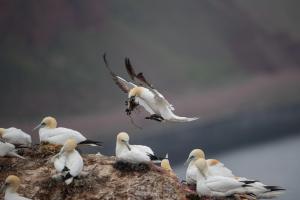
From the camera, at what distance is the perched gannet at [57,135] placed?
11.1 metres

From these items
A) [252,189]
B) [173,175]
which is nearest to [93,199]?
[173,175]

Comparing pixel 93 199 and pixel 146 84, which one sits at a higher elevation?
pixel 146 84

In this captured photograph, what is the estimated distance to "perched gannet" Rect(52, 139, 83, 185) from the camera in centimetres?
1009

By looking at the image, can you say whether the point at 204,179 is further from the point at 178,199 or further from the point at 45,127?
the point at 45,127

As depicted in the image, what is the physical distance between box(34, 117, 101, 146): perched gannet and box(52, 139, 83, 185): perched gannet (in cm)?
50

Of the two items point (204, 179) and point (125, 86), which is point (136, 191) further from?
point (125, 86)

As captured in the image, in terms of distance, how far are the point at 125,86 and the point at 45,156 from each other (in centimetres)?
149

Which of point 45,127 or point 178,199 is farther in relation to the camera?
point 45,127

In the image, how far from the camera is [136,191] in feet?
33.4

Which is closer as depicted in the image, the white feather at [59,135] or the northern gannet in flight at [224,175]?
the northern gannet in flight at [224,175]

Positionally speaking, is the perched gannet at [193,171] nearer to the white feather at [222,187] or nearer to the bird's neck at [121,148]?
the white feather at [222,187]

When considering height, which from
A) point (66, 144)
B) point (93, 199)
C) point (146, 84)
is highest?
point (146, 84)

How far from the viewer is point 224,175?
429 inches

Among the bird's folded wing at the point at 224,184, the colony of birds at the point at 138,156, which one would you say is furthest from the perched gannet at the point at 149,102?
the bird's folded wing at the point at 224,184
